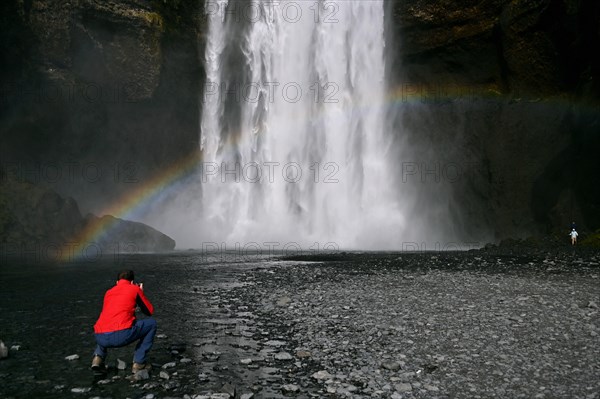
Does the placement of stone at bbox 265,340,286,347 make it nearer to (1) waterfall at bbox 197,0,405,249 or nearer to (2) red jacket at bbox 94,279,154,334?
(2) red jacket at bbox 94,279,154,334

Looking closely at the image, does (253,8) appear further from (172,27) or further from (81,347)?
(81,347)

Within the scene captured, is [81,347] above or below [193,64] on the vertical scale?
below

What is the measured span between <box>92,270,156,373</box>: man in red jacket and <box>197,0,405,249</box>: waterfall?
33.1 m

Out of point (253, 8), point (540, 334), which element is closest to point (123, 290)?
point (540, 334)

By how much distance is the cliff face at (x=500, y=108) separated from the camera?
3253 cm

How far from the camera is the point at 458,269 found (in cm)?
1805

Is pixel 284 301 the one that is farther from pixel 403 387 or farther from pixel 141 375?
pixel 403 387

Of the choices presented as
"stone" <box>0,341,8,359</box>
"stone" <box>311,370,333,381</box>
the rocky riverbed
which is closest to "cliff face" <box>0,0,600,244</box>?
the rocky riverbed

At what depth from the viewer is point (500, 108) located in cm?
3806

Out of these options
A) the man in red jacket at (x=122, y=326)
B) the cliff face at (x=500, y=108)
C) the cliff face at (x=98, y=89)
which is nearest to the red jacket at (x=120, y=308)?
the man in red jacket at (x=122, y=326)

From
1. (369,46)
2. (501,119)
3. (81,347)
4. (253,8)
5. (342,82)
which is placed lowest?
(81,347)

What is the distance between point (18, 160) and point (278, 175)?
23.9 metres

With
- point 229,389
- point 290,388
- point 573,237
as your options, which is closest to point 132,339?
point 229,389

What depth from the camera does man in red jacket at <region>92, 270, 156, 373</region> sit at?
6889mm
